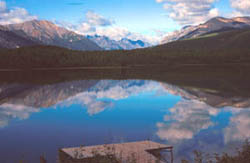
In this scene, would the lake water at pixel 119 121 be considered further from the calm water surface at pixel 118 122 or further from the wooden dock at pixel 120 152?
the wooden dock at pixel 120 152

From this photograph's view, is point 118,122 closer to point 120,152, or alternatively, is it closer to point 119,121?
point 119,121

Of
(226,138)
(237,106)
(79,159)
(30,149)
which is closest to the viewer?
(79,159)

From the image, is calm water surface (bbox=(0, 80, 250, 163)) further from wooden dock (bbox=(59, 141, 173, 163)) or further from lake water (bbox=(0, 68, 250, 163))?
wooden dock (bbox=(59, 141, 173, 163))

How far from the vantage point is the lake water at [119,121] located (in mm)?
29672

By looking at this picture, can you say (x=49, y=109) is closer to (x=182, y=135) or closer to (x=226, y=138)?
(x=182, y=135)

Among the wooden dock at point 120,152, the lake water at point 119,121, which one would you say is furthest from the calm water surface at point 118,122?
the wooden dock at point 120,152

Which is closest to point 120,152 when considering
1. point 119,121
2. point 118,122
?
point 118,122

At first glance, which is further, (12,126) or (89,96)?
(89,96)

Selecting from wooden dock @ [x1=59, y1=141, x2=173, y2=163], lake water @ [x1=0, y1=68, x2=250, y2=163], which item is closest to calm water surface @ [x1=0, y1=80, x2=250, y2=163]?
lake water @ [x1=0, y1=68, x2=250, y2=163]

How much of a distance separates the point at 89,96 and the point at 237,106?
99.9 ft

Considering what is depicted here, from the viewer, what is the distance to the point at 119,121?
136 ft

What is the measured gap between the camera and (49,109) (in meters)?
53.0

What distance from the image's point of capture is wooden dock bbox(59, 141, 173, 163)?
21141 millimetres

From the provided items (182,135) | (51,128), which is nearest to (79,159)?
(182,135)
